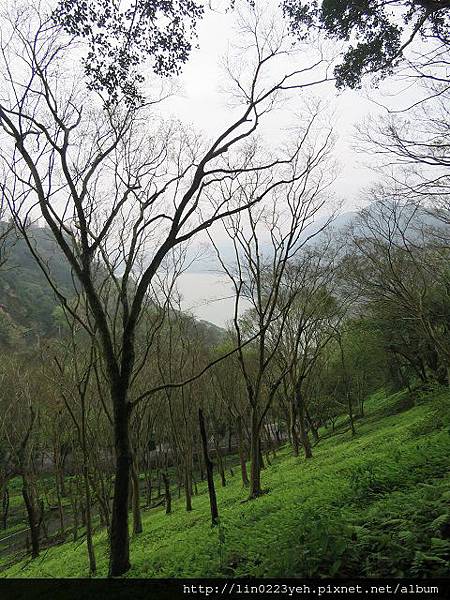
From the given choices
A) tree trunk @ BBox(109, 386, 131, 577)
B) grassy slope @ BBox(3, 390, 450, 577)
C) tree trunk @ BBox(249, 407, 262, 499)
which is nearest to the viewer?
grassy slope @ BBox(3, 390, 450, 577)

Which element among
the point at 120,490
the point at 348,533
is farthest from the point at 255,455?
the point at 348,533

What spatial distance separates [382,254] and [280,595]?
1494cm

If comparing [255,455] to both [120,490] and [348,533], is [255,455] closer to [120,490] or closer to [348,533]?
[120,490]

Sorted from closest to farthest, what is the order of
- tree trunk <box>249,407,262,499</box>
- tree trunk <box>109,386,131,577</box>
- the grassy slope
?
1. the grassy slope
2. tree trunk <box>109,386,131,577</box>
3. tree trunk <box>249,407,262,499</box>

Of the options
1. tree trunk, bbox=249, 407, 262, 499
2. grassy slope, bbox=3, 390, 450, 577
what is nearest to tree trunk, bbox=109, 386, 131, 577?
grassy slope, bbox=3, 390, 450, 577

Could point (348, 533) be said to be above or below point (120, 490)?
below

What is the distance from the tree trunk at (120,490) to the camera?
6.03m

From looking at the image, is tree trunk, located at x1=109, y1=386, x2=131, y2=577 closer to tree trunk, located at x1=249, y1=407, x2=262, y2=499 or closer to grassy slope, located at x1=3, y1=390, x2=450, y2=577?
grassy slope, located at x1=3, y1=390, x2=450, y2=577

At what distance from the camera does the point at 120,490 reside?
600cm

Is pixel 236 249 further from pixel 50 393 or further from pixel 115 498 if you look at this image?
pixel 50 393

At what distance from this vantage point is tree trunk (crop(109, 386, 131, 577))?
6.03m

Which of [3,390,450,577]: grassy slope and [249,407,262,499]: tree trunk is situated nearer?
[3,390,450,577]: grassy slope

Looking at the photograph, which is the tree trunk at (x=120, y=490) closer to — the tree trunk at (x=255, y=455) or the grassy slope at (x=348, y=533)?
the grassy slope at (x=348, y=533)

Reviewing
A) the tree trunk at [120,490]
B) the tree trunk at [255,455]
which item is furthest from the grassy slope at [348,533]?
the tree trunk at [255,455]
